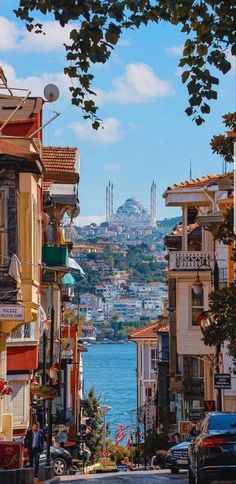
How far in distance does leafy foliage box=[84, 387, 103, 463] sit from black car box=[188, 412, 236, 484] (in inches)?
3180

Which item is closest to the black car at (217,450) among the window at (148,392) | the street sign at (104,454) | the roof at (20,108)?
the roof at (20,108)

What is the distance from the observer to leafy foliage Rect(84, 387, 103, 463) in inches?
4289

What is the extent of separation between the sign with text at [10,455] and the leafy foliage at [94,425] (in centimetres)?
7617

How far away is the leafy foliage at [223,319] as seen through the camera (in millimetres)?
23703

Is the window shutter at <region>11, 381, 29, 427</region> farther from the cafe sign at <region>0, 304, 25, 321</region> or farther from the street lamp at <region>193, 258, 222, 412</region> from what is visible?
the cafe sign at <region>0, 304, 25, 321</region>

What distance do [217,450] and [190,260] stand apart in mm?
32460

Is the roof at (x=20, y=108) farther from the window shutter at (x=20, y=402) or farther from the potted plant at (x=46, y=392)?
the window shutter at (x=20, y=402)

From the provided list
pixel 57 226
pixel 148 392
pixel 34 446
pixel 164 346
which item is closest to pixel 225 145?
pixel 34 446

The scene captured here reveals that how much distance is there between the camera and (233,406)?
162 ft

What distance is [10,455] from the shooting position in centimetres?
2784

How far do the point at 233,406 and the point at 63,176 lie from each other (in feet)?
35.9

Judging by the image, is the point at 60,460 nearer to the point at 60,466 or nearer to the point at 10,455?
the point at 60,466

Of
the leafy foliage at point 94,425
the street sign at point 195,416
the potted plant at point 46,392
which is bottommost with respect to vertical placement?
the leafy foliage at point 94,425

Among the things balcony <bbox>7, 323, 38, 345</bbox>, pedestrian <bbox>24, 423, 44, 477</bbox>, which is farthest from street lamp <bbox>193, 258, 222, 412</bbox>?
balcony <bbox>7, 323, 38, 345</bbox>
